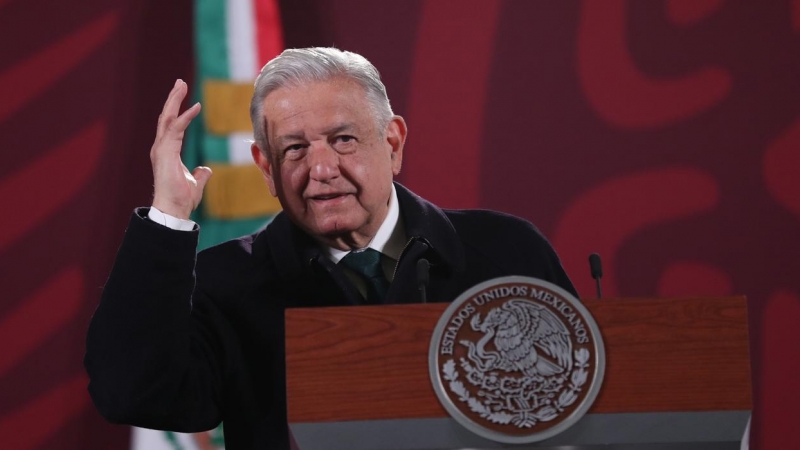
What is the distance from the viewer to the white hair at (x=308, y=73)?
5.79 ft

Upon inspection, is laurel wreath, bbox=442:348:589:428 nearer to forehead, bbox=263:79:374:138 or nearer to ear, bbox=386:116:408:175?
forehead, bbox=263:79:374:138

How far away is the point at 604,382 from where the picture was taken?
1.22m

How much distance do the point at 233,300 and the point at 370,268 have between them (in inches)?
9.4

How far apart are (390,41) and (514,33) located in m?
0.35

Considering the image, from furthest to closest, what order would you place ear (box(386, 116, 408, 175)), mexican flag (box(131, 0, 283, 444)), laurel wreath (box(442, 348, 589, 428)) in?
mexican flag (box(131, 0, 283, 444)) < ear (box(386, 116, 408, 175)) < laurel wreath (box(442, 348, 589, 428))

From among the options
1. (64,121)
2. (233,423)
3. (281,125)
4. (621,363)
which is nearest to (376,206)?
(281,125)

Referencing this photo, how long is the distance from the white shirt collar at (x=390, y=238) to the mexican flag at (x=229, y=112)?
3.54ft

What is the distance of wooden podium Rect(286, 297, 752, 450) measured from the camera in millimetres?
1210

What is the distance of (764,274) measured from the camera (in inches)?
111

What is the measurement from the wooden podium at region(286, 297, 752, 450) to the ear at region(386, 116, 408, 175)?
0.73 m

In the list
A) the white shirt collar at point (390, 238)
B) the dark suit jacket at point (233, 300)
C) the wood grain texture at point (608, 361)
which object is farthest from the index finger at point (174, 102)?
the wood grain texture at point (608, 361)

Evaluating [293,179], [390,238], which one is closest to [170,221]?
[293,179]

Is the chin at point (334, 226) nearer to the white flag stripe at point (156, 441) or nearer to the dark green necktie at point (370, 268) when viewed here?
the dark green necktie at point (370, 268)

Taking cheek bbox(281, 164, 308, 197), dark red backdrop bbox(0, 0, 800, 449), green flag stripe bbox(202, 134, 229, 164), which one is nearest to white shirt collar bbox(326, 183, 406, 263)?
cheek bbox(281, 164, 308, 197)
